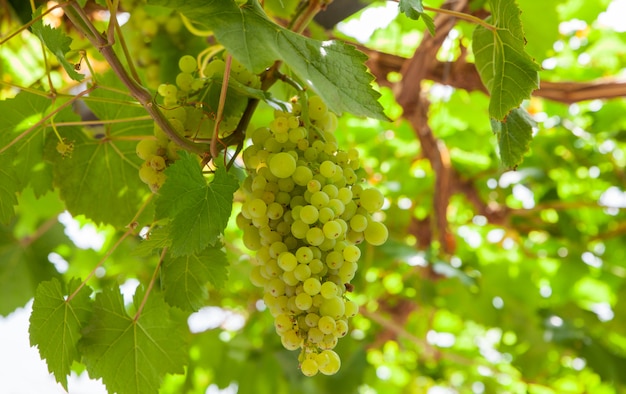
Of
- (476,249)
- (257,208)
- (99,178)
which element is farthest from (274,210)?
(476,249)

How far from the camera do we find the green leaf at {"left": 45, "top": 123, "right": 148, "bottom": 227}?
0.75 m

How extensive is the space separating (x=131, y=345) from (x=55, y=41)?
35 centimetres

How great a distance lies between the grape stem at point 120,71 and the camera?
1.66 feet

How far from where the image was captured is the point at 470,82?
1.28 m

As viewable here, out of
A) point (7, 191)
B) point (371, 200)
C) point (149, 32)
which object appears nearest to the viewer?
point (371, 200)

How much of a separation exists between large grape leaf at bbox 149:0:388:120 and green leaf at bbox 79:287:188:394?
384mm

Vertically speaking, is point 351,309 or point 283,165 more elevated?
point 283,165

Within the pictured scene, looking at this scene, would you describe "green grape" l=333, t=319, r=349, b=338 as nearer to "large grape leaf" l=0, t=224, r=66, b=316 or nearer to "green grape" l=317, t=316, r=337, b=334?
"green grape" l=317, t=316, r=337, b=334

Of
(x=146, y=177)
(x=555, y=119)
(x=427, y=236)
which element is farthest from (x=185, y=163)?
(x=555, y=119)

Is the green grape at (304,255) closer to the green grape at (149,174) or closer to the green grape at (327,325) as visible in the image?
the green grape at (327,325)

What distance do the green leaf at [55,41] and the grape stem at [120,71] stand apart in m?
0.04

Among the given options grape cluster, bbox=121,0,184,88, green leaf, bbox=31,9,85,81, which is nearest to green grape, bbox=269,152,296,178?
green leaf, bbox=31,9,85,81

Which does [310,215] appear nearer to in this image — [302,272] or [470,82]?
[302,272]

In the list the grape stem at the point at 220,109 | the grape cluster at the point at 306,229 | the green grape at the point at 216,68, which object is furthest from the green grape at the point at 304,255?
the green grape at the point at 216,68
